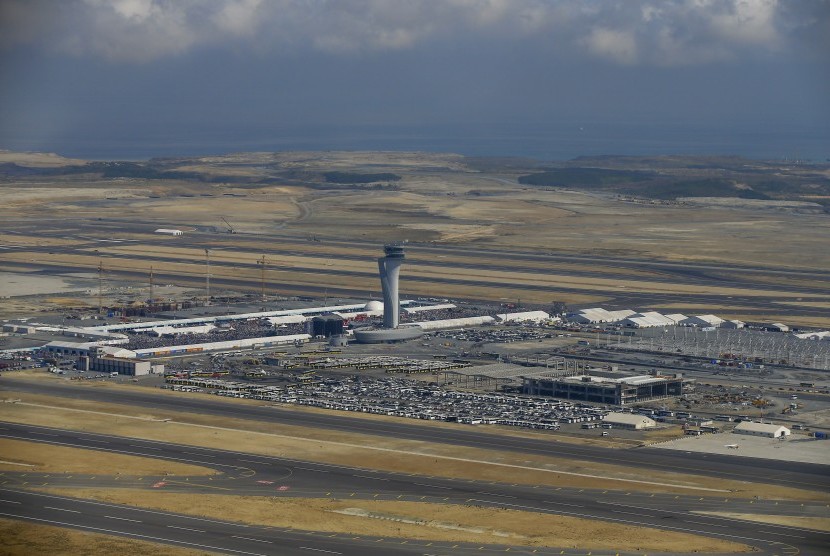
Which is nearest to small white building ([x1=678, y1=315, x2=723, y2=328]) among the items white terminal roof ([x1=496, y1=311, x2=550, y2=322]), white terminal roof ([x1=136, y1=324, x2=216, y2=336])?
white terminal roof ([x1=496, y1=311, x2=550, y2=322])

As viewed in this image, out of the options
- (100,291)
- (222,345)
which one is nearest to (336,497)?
(222,345)

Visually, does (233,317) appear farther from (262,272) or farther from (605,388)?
(605,388)

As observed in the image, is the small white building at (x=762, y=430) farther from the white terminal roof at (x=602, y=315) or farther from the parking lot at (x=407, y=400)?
the white terminal roof at (x=602, y=315)

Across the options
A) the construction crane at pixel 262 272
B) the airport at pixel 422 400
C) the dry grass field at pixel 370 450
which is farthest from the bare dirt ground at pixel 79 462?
the construction crane at pixel 262 272

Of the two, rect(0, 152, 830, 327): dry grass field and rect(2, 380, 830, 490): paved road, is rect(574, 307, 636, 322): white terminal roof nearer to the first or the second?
rect(0, 152, 830, 327): dry grass field

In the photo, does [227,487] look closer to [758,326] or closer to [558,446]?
[558,446]

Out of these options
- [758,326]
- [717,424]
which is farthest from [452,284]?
[717,424]
